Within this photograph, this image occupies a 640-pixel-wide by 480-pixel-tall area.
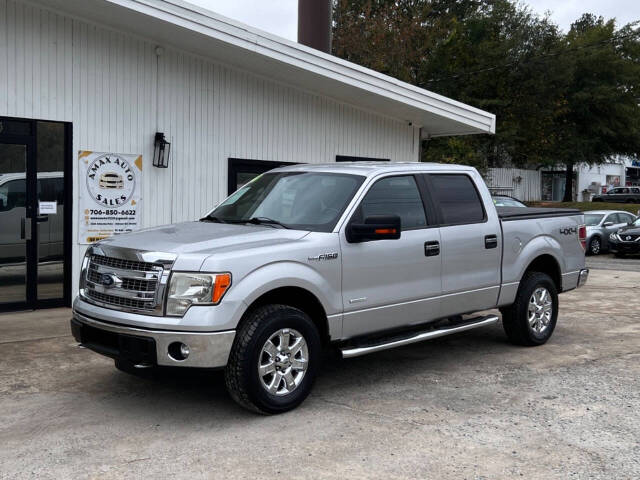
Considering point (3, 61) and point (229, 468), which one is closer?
point (229, 468)

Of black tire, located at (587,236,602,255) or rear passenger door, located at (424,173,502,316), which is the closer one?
rear passenger door, located at (424,173,502,316)

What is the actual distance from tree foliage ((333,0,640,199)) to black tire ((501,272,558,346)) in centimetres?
2619

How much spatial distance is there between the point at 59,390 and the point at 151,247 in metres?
1.74

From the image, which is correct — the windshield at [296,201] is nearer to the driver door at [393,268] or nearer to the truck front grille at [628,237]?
the driver door at [393,268]

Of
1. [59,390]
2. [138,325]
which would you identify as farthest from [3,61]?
[138,325]

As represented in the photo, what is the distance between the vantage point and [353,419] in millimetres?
5184

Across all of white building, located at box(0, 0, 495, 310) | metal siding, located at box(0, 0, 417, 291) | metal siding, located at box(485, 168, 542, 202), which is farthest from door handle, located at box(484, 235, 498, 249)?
metal siding, located at box(485, 168, 542, 202)

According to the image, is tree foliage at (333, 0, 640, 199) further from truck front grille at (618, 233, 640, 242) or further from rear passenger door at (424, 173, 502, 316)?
rear passenger door at (424, 173, 502, 316)

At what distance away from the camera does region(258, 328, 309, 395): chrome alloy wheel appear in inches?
202

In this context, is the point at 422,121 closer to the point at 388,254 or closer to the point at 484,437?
the point at 388,254

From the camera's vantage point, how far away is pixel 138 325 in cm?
492

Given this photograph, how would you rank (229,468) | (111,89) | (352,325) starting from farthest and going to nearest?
(111,89), (352,325), (229,468)

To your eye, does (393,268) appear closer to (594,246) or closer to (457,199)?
(457,199)

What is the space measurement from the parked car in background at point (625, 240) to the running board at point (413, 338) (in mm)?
15386
